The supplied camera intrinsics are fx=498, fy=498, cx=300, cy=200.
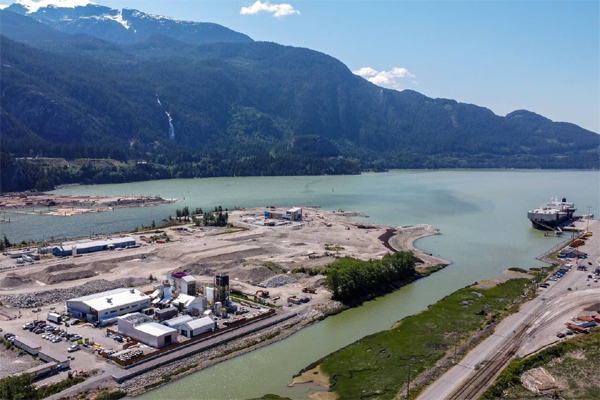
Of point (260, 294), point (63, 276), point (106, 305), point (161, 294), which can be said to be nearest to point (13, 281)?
point (63, 276)

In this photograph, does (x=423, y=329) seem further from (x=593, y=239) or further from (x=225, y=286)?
(x=593, y=239)

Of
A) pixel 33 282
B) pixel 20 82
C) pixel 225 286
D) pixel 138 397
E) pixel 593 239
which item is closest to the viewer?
pixel 138 397

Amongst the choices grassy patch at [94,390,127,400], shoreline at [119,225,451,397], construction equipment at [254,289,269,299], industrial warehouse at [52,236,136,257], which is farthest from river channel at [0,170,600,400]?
industrial warehouse at [52,236,136,257]

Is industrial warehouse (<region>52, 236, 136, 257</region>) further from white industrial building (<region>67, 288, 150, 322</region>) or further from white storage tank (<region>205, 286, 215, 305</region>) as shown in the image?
white storage tank (<region>205, 286, 215, 305</region>)

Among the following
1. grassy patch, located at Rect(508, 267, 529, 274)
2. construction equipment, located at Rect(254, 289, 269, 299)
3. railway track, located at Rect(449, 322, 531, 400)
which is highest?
construction equipment, located at Rect(254, 289, 269, 299)

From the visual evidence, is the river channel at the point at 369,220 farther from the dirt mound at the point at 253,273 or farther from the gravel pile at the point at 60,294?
the gravel pile at the point at 60,294

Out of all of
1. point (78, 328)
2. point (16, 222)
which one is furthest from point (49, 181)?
point (78, 328)
